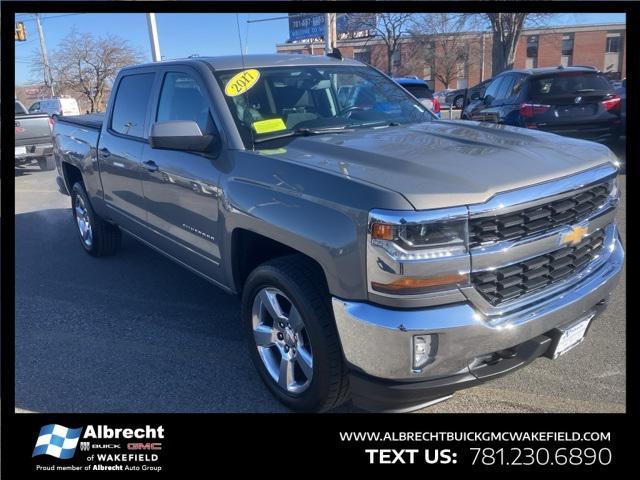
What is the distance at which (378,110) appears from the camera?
383 centimetres

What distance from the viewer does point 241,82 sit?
3.51m

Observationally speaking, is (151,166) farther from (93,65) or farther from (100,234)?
(93,65)

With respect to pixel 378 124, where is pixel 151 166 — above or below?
below

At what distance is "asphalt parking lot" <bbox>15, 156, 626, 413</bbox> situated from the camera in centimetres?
312

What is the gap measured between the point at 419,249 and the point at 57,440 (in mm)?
2210

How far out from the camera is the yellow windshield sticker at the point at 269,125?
3.32 m

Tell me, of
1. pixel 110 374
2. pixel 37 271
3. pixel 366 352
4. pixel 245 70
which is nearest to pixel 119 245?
pixel 37 271

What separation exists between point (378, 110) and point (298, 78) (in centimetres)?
61

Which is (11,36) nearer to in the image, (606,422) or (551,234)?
(551,234)

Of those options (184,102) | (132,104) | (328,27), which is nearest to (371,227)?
(184,102)

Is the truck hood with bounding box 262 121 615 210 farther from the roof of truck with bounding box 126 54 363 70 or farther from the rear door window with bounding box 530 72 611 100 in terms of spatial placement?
the rear door window with bounding box 530 72 611 100

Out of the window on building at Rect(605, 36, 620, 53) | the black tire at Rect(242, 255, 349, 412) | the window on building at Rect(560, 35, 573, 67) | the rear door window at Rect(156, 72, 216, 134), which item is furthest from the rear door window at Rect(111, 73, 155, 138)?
the window on building at Rect(560, 35, 573, 67)

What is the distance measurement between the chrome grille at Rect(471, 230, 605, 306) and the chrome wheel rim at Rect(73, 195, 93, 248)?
464cm

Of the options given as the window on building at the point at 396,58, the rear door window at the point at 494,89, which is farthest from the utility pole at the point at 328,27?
the window on building at the point at 396,58
